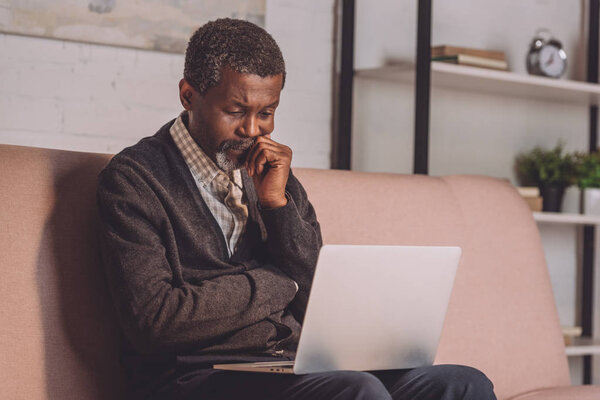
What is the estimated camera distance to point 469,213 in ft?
7.02

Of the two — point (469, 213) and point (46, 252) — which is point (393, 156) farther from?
→ point (46, 252)

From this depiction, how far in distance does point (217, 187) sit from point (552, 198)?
187 centimetres

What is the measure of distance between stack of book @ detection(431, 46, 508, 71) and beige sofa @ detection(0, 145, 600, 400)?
0.70 metres

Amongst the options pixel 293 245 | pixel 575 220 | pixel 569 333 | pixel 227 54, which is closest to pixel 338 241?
pixel 293 245

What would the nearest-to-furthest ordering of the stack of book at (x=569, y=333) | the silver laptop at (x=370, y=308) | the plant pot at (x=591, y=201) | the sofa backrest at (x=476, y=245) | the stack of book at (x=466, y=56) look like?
the silver laptop at (x=370, y=308), the sofa backrest at (x=476, y=245), the stack of book at (x=466, y=56), the stack of book at (x=569, y=333), the plant pot at (x=591, y=201)

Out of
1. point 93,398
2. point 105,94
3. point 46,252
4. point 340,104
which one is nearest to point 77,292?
point 46,252

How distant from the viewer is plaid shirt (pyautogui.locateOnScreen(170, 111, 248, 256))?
1.58 m

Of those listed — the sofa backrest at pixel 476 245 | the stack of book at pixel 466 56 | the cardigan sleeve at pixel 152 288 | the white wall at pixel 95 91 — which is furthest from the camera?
the stack of book at pixel 466 56

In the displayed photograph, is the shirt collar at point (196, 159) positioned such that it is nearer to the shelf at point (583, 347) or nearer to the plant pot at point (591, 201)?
the shelf at point (583, 347)

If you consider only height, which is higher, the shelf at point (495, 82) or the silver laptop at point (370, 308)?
the shelf at point (495, 82)

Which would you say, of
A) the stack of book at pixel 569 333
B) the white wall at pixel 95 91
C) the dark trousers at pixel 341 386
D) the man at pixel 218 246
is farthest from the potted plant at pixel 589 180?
the dark trousers at pixel 341 386

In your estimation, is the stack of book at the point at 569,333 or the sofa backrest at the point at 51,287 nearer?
the sofa backrest at the point at 51,287

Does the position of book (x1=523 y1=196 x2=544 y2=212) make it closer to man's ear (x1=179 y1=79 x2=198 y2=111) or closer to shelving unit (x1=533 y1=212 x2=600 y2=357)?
shelving unit (x1=533 y1=212 x2=600 y2=357)

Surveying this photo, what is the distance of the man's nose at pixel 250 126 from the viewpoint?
1552 mm
